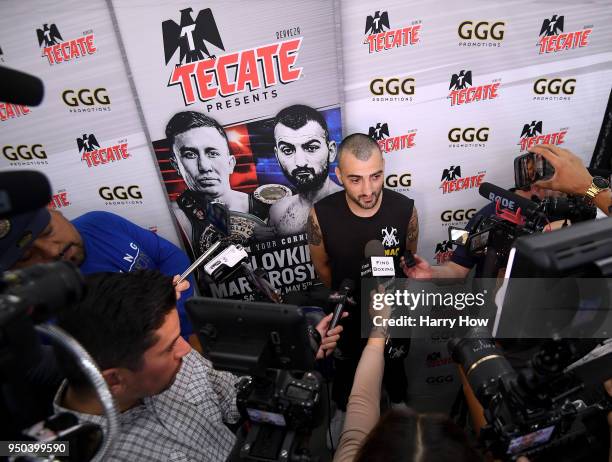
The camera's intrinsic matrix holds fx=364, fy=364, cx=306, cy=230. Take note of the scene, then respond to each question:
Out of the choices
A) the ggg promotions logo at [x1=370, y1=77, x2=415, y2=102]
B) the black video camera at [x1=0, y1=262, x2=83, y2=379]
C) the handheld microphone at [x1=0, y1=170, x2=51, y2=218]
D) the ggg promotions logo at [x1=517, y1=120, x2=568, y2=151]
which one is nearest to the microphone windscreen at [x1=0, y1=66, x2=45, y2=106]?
the handheld microphone at [x1=0, y1=170, x2=51, y2=218]

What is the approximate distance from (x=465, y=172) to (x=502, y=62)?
2.67ft

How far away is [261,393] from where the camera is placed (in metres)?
1.17

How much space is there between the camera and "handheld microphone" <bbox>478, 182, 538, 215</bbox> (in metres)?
1.56

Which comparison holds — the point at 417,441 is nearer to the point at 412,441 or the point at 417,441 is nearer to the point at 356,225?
the point at 412,441

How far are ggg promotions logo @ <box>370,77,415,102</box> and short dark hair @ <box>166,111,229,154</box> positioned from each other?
1125 mm

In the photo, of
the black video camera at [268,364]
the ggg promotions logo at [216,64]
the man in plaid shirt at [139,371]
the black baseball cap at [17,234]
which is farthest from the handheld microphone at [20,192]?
the ggg promotions logo at [216,64]

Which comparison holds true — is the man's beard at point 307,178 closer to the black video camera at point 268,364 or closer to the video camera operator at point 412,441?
the black video camera at point 268,364

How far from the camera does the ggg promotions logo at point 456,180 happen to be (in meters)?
2.93

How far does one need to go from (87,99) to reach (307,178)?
1.60 meters

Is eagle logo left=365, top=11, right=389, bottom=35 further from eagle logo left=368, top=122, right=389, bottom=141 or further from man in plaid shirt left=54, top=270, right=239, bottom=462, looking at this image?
man in plaid shirt left=54, top=270, right=239, bottom=462

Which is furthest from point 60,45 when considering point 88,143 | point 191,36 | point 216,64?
point 216,64

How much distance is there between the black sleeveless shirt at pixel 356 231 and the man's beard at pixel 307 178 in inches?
13.7

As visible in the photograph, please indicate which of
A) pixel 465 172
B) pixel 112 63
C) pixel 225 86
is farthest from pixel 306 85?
pixel 465 172

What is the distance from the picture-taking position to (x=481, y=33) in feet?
8.03
